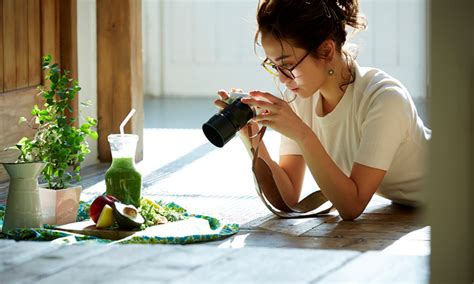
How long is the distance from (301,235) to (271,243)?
4.7 inches

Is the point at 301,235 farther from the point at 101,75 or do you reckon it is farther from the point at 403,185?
the point at 101,75

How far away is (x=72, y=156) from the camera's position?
221 centimetres

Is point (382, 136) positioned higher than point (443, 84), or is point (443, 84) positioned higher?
point (443, 84)

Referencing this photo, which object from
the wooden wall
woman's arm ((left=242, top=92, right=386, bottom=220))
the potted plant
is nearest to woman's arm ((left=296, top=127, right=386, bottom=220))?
woman's arm ((left=242, top=92, right=386, bottom=220))

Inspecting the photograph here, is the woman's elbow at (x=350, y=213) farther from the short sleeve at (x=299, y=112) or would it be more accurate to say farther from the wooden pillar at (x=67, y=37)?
the wooden pillar at (x=67, y=37)

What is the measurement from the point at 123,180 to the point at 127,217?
149 mm

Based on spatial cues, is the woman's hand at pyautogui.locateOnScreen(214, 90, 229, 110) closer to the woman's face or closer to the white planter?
the woman's face

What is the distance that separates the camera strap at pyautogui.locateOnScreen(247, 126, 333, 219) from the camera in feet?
7.38

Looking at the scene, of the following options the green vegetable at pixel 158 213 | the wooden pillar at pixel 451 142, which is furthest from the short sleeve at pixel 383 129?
the wooden pillar at pixel 451 142

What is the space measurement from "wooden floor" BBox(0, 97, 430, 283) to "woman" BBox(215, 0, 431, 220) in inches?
4.7

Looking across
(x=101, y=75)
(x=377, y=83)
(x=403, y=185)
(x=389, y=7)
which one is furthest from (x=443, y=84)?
(x=389, y=7)

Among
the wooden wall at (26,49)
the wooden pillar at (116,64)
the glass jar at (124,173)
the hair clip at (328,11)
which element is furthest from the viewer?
the wooden pillar at (116,64)

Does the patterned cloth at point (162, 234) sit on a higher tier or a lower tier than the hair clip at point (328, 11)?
lower

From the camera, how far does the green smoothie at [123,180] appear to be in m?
2.23
